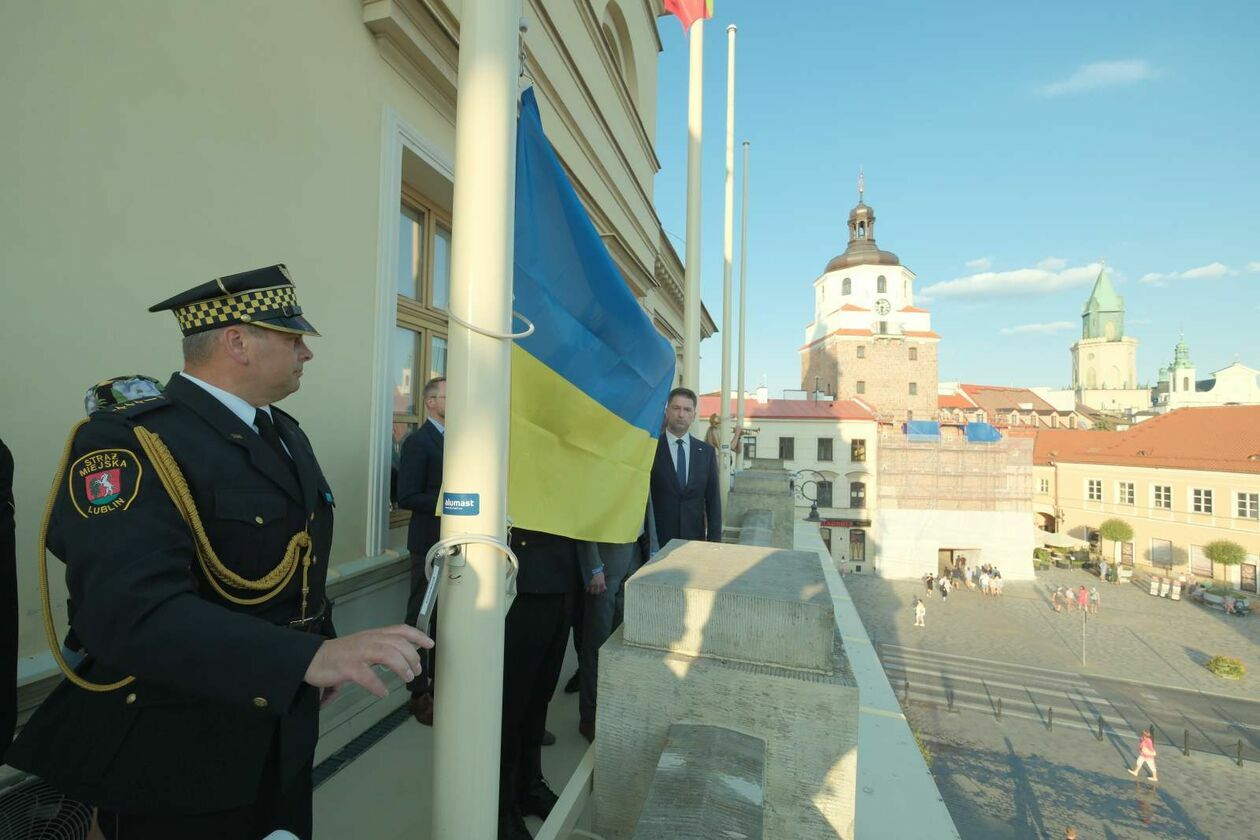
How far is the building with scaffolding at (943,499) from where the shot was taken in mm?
38375

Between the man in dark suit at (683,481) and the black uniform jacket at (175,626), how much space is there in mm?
2680

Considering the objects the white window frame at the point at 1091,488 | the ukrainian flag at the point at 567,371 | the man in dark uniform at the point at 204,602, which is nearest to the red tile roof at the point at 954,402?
the white window frame at the point at 1091,488

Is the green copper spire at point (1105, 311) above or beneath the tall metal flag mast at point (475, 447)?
above

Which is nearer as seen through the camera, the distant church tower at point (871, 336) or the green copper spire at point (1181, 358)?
the distant church tower at point (871, 336)

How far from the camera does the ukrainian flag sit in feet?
6.51

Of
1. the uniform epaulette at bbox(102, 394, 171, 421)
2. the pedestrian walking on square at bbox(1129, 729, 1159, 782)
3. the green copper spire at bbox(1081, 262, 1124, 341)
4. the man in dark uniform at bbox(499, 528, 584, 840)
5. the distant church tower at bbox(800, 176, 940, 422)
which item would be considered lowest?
the pedestrian walking on square at bbox(1129, 729, 1159, 782)

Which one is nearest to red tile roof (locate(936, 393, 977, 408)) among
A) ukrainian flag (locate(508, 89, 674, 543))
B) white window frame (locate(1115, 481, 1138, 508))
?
white window frame (locate(1115, 481, 1138, 508))

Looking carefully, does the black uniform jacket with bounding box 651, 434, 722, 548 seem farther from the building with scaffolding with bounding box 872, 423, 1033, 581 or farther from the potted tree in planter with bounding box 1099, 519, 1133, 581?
Answer: the potted tree in planter with bounding box 1099, 519, 1133, 581

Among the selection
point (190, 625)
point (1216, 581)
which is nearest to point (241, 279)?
point (190, 625)

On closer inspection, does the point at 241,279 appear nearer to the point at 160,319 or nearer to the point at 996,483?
the point at 160,319

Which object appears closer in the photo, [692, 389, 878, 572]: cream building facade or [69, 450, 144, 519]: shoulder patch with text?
[69, 450, 144, 519]: shoulder patch with text

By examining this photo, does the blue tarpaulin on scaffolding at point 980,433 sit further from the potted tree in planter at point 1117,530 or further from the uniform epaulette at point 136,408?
the uniform epaulette at point 136,408

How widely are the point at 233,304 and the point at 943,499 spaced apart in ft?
142

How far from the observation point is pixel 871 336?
53.2 meters
